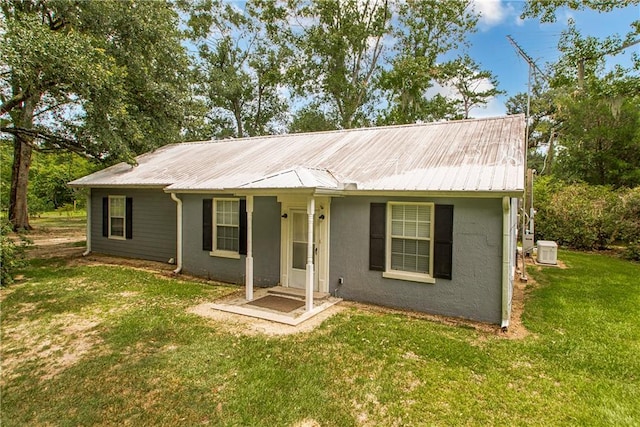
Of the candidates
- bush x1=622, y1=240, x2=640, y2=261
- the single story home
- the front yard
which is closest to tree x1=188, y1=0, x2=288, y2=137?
the single story home

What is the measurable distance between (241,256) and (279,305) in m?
2.20

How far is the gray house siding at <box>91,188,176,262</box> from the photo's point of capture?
10203 millimetres

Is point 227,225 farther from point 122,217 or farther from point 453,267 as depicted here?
point 453,267

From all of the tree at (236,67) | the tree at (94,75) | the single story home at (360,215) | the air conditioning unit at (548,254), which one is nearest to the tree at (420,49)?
the tree at (236,67)

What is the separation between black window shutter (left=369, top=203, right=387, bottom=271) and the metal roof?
47 cm

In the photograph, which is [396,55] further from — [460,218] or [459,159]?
[460,218]

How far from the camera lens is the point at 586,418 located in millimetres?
3326

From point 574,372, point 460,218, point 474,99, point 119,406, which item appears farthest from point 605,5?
point 119,406

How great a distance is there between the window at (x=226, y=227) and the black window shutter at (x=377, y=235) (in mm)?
3497

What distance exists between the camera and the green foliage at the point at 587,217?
12.1m

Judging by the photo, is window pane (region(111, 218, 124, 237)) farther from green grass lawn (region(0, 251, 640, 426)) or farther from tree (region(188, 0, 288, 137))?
tree (region(188, 0, 288, 137))

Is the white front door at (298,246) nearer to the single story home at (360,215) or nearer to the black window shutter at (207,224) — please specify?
the single story home at (360,215)

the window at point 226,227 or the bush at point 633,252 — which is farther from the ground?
the window at point 226,227

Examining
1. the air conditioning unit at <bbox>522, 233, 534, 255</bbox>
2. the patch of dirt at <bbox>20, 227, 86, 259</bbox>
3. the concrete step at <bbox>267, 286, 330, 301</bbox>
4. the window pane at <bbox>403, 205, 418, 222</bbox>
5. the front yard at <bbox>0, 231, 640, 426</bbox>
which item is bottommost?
the front yard at <bbox>0, 231, 640, 426</bbox>
